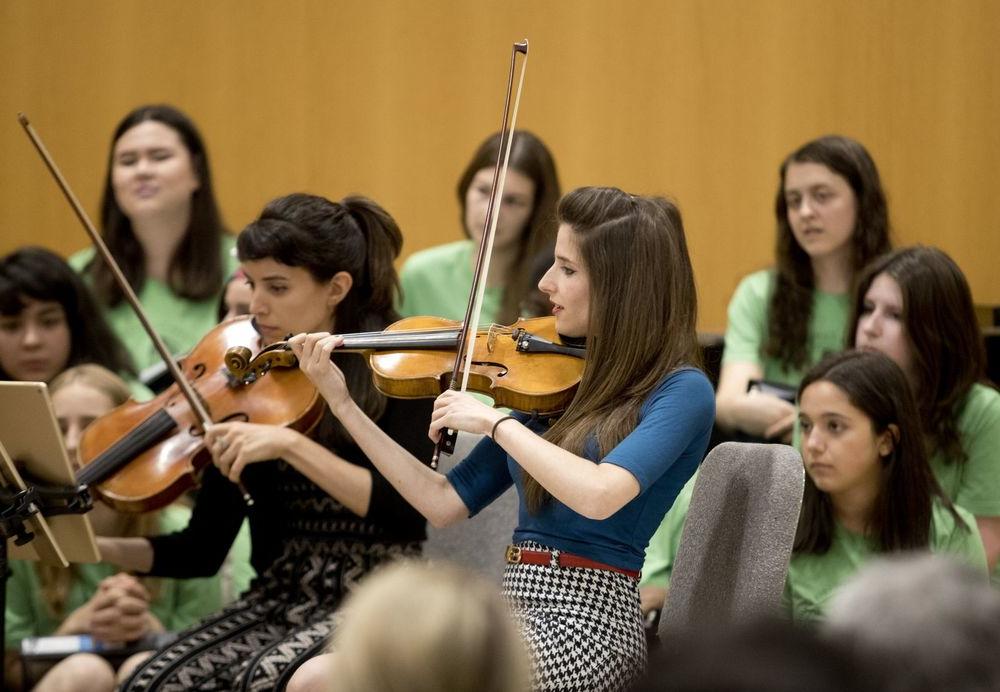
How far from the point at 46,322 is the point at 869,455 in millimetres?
1862

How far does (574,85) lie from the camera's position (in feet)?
14.2

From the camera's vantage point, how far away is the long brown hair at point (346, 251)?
2289mm

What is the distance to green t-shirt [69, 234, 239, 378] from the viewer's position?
348 cm

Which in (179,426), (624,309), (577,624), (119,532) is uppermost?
(624,309)

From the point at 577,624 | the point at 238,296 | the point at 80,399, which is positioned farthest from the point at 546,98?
the point at 577,624

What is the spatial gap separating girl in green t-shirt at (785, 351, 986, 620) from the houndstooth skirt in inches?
29.5

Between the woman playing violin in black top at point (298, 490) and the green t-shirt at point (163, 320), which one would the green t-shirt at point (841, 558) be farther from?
the green t-shirt at point (163, 320)

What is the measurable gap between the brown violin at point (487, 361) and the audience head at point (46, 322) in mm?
1266

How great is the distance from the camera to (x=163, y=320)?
351 centimetres

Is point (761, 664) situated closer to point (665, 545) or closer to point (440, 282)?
point (665, 545)

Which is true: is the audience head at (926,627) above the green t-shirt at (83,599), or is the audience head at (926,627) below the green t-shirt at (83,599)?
above

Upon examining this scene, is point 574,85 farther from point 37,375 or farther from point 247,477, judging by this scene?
point 247,477

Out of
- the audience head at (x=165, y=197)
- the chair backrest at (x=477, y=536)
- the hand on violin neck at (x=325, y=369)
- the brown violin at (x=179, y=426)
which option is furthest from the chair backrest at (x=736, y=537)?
the audience head at (x=165, y=197)

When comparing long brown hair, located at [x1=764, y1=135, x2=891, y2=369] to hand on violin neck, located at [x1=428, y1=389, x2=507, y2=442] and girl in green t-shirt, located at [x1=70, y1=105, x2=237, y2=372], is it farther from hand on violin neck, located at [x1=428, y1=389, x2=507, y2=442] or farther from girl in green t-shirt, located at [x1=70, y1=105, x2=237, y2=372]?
hand on violin neck, located at [x1=428, y1=389, x2=507, y2=442]
